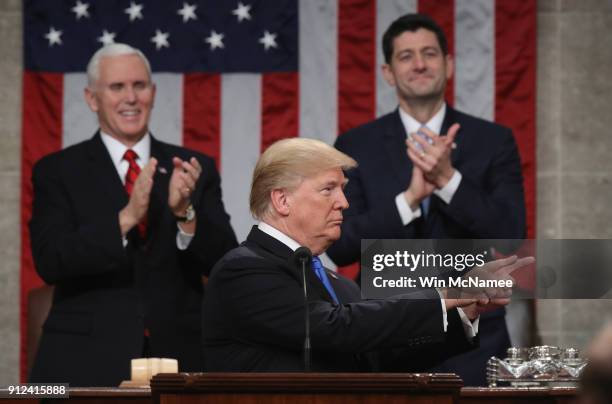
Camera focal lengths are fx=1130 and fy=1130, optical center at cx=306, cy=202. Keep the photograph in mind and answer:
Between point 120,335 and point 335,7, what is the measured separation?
2292 millimetres

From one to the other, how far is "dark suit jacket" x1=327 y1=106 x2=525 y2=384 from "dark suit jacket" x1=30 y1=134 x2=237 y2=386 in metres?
0.63

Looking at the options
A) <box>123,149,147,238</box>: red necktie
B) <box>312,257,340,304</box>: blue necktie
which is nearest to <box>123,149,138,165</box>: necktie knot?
<box>123,149,147,238</box>: red necktie

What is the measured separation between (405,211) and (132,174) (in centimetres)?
124

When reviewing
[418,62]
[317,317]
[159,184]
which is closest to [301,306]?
[317,317]

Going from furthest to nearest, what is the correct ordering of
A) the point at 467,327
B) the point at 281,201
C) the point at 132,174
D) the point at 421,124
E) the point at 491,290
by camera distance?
the point at 421,124
the point at 132,174
the point at 281,201
the point at 467,327
the point at 491,290

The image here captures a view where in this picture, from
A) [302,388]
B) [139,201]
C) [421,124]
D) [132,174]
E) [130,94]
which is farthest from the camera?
[421,124]

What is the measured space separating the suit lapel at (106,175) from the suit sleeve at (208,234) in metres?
0.34

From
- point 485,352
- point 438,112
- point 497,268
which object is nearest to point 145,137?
point 438,112

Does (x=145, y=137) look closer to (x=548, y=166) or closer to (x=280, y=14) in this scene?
(x=280, y=14)

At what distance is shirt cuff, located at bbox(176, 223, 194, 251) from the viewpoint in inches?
190

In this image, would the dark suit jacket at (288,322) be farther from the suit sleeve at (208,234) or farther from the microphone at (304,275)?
the suit sleeve at (208,234)

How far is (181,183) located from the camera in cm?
467

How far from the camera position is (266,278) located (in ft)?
9.55
